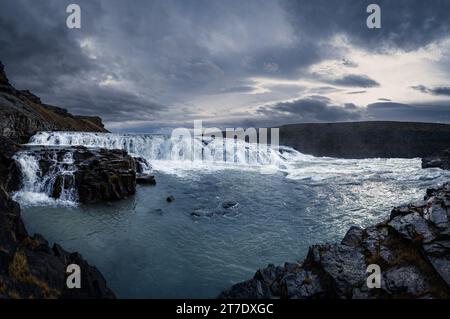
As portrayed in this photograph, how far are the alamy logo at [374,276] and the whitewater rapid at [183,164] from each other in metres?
16.5

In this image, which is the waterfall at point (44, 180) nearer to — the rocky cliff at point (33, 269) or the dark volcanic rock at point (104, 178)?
the dark volcanic rock at point (104, 178)

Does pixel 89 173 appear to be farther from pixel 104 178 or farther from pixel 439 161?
pixel 439 161

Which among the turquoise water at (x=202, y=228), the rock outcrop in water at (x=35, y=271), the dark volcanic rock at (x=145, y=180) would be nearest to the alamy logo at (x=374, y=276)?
the turquoise water at (x=202, y=228)

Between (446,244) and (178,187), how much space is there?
61.6 ft

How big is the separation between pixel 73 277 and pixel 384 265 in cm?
826

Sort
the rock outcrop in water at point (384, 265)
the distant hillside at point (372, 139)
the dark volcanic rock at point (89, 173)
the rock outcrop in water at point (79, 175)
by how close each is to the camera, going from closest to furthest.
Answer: the rock outcrop in water at point (384, 265), the rock outcrop in water at point (79, 175), the dark volcanic rock at point (89, 173), the distant hillside at point (372, 139)

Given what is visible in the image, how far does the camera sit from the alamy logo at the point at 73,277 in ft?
21.8

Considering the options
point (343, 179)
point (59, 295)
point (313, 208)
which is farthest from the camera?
point (343, 179)

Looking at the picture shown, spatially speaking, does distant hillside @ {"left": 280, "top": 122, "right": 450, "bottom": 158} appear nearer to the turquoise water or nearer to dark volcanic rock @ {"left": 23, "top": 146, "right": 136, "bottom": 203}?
the turquoise water

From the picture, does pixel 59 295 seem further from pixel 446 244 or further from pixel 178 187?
pixel 178 187

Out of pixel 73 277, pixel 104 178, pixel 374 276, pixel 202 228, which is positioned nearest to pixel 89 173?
pixel 104 178

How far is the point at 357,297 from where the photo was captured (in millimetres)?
6492

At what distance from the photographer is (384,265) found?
23.6 feet
